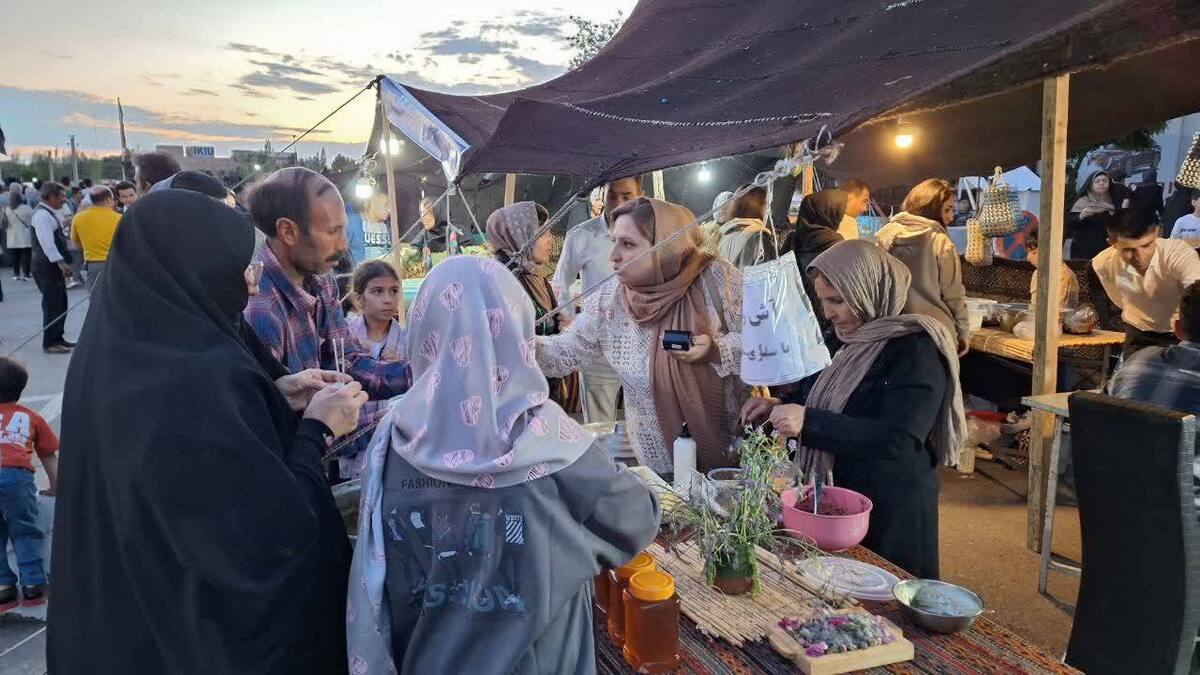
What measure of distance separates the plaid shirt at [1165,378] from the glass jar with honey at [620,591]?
1.92 meters

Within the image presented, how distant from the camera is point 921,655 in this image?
5.01 feet

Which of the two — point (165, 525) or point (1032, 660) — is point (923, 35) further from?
point (165, 525)

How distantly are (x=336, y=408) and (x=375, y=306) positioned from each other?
2.39 m

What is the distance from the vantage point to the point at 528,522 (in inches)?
50.1

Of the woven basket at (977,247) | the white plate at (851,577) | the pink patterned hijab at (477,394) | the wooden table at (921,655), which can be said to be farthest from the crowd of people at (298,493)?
the woven basket at (977,247)

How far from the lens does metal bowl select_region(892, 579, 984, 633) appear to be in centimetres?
158

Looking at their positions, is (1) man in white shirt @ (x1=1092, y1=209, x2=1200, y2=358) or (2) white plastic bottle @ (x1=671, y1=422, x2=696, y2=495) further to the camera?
(1) man in white shirt @ (x1=1092, y1=209, x2=1200, y2=358)

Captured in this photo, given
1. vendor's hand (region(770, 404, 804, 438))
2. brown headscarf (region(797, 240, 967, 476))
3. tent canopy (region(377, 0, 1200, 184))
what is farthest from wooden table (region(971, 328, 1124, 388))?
vendor's hand (region(770, 404, 804, 438))

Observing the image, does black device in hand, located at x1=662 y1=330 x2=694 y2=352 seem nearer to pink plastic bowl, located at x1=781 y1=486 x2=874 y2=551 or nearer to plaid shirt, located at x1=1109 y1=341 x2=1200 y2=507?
pink plastic bowl, located at x1=781 y1=486 x2=874 y2=551

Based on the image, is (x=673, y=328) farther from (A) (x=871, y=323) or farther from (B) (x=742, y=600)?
(B) (x=742, y=600)

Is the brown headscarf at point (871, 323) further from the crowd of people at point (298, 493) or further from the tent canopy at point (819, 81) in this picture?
the crowd of people at point (298, 493)

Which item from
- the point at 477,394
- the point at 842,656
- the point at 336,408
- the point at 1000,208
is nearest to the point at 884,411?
the point at 842,656

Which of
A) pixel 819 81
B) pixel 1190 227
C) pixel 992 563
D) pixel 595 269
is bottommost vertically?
pixel 992 563

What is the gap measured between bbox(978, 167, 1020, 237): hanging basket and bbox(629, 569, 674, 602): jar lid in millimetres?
5630
